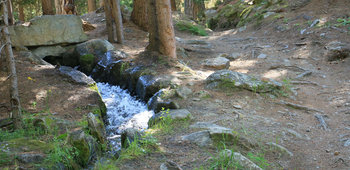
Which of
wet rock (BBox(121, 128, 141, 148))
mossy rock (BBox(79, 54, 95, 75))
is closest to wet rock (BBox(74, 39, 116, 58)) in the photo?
mossy rock (BBox(79, 54, 95, 75))

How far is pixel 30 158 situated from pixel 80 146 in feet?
2.27

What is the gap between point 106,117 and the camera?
19.1 ft

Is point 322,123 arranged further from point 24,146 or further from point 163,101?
point 24,146

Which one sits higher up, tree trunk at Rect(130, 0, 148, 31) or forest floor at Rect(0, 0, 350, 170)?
Answer: tree trunk at Rect(130, 0, 148, 31)

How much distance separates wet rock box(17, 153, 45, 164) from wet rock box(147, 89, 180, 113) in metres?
2.62

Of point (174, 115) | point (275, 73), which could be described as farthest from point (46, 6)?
point (275, 73)

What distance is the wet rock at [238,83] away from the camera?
565cm

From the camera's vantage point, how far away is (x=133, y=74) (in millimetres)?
7164

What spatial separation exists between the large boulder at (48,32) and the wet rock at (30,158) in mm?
7117

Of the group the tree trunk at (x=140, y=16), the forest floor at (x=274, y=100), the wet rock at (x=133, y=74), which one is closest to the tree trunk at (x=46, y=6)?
the forest floor at (x=274, y=100)

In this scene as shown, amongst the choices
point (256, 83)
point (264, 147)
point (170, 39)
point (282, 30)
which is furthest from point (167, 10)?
point (282, 30)

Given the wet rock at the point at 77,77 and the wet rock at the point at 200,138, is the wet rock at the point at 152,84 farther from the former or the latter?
the wet rock at the point at 200,138

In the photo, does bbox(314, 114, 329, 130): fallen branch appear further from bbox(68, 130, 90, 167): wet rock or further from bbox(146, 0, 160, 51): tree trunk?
bbox(146, 0, 160, 51): tree trunk

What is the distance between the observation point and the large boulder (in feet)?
28.1
